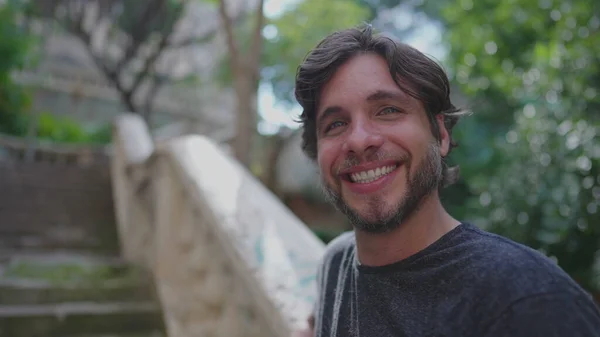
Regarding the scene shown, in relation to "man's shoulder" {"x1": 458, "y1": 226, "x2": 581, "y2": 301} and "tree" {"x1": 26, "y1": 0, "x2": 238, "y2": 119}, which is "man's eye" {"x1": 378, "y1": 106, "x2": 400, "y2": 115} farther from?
"tree" {"x1": 26, "y1": 0, "x2": 238, "y2": 119}

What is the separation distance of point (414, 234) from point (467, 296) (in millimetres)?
212

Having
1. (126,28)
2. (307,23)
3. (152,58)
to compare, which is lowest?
(152,58)

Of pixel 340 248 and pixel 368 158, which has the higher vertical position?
pixel 368 158

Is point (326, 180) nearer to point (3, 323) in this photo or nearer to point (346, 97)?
point (346, 97)

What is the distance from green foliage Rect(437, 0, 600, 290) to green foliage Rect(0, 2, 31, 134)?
8.69 metres

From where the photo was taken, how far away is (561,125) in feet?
16.1

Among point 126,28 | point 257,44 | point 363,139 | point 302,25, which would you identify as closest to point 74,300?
point 363,139

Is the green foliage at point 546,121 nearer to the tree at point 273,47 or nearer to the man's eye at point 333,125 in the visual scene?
the tree at point 273,47

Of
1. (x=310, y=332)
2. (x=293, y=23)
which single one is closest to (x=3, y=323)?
(x=310, y=332)

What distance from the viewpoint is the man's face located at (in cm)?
109

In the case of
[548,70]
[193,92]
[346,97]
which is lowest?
[193,92]

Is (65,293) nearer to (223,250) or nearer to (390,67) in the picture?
(223,250)

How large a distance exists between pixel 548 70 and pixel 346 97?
4.54m

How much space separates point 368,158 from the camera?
3.65ft
